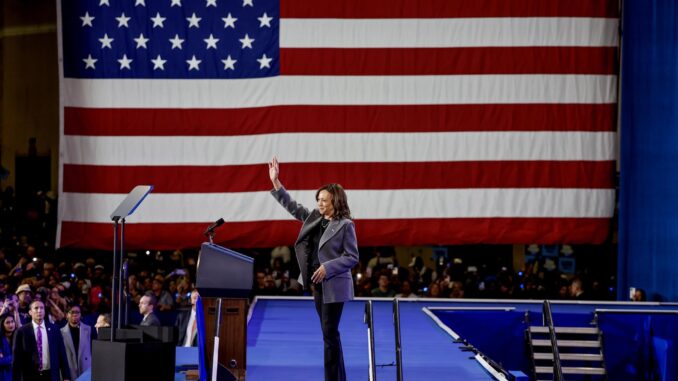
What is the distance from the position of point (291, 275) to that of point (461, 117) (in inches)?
161

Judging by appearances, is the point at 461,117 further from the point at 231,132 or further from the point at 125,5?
the point at 125,5

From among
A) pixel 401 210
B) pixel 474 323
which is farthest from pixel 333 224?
pixel 401 210

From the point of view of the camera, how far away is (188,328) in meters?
9.66

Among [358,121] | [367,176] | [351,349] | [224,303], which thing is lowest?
[351,349]

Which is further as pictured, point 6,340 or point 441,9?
point 441,9

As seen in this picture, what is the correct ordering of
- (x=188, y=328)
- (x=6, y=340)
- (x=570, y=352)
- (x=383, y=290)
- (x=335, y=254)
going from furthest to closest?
(x=383, y=290) → (x=570, y=352) → (x=188, y=328) → (x=6, y=340) → (x=335, y=254)

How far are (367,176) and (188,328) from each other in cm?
310

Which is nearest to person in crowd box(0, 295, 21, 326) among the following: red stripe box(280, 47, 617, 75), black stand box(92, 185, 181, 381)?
black stand box(92, 185, 181, 381)

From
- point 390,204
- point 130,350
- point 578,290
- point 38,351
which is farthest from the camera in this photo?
point 578,290

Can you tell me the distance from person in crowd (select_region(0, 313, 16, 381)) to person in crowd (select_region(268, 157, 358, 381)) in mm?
3752

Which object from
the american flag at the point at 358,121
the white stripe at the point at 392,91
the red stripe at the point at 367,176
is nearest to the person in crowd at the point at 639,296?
the american flag at the point at 358,121

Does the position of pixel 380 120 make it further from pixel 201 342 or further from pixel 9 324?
pixel 201 342

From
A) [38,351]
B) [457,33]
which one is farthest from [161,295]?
[457,33]

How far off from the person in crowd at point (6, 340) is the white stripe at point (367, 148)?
128 inches
